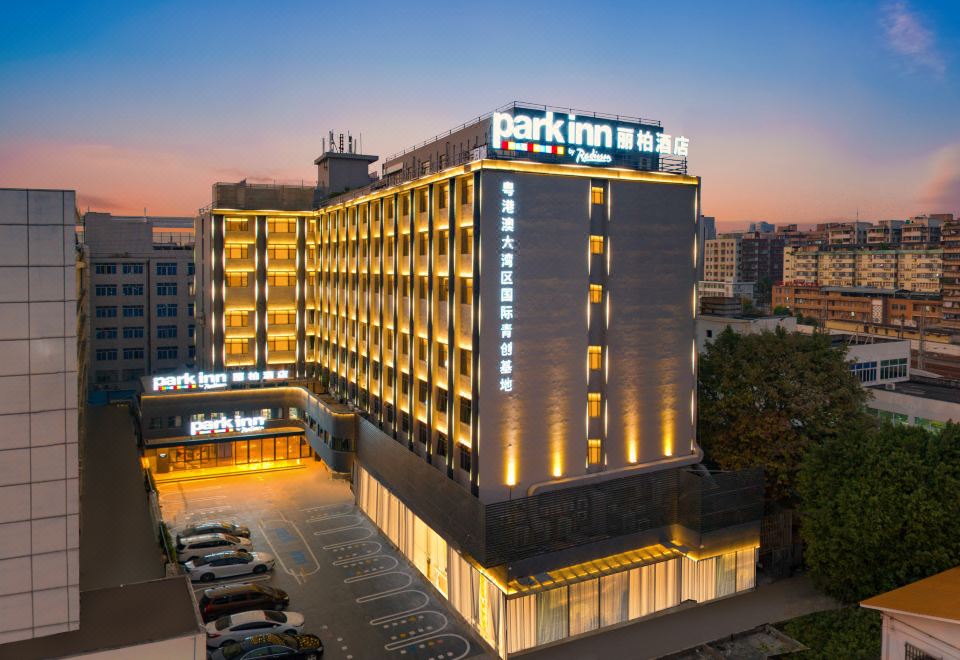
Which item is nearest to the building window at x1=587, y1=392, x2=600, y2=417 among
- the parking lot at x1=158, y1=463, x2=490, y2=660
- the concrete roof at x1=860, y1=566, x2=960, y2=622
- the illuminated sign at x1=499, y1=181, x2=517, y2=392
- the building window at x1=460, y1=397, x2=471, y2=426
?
the illuminated sign at x1=499, y1=181, x2=517, y2=392

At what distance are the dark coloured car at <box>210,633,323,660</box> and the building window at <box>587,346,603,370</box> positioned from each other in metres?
18.8

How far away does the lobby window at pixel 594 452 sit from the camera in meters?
37.2

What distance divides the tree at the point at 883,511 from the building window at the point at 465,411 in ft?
58.6

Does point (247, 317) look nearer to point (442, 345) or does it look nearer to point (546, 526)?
point (442, 345)

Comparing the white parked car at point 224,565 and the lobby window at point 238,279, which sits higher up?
the lobby window at point 238,279

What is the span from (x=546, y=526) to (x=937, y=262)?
165330mm

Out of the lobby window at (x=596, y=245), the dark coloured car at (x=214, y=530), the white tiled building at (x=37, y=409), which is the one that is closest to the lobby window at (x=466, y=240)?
the lobby window at (x=596, y=245)

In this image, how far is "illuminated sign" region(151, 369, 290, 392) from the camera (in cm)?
5834

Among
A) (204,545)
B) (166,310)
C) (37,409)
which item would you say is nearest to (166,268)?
(166,310)

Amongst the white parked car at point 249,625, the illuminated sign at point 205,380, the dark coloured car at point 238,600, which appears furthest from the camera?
the illuminated sign at point 205,380

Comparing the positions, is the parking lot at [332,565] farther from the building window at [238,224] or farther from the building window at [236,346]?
the building window at [238,224]

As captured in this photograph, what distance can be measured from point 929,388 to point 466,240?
52826mm

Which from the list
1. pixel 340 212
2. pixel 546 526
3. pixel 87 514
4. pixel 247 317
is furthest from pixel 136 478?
pixel 546 526

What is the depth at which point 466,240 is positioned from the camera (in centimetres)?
3619
